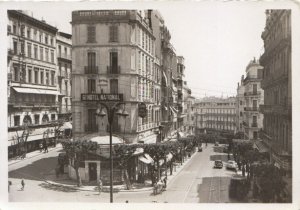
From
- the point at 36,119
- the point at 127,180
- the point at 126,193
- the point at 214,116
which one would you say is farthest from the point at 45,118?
the point at 214,116

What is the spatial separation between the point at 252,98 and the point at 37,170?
5492mm

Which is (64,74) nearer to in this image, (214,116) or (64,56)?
(64,56)

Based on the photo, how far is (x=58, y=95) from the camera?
980cm

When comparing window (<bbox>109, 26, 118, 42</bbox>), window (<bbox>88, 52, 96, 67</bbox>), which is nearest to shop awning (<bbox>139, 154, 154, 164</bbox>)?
window (<bbox>88, 52, 96, 67</bbox>)

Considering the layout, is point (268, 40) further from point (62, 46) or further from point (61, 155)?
point (61, 155)

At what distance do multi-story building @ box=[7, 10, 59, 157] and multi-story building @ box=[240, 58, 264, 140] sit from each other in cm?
457

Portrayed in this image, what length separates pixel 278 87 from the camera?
8.32 m

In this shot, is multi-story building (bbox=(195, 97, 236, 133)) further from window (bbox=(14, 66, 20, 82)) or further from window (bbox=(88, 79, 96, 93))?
window (bbox=(14, 66, 20, 82))

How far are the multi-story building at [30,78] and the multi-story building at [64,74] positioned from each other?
0.13 m

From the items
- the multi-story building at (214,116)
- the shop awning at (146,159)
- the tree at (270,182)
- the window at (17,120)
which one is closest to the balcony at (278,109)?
the tree at (270,182)

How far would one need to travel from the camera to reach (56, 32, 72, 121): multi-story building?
9.54 meters

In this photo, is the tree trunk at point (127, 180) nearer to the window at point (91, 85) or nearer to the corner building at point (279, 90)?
the window at point (91, 85)

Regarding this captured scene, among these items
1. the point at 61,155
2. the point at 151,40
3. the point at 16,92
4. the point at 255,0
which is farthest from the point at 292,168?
the point at 16,92

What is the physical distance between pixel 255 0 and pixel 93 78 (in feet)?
13.5
